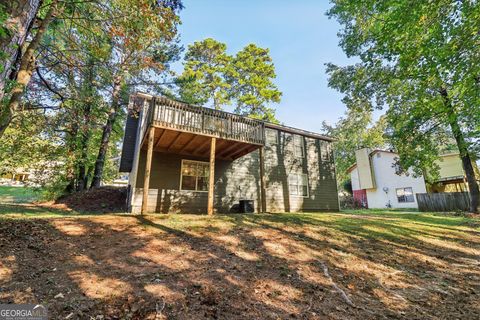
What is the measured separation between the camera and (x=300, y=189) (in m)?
14.3

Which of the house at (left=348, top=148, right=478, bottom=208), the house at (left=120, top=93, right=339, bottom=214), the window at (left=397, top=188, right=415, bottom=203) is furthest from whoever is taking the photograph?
the window at (left=397, top=188, right=415, bottom=203)

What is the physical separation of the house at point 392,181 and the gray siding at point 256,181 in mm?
11344

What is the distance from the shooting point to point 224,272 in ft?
12.8

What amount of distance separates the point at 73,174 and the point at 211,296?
1530 centimetres

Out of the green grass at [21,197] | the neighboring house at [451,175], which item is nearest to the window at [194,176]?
the green grass at [21,197]

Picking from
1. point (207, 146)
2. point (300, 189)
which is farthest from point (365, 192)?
point (207, 146)

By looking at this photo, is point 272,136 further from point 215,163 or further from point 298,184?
point 215,163

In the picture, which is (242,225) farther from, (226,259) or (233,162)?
(233,162)

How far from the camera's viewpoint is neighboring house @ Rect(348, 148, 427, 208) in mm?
23625

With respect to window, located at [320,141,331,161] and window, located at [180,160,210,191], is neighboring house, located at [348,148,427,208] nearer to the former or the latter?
window, located at [320,141,331,161]

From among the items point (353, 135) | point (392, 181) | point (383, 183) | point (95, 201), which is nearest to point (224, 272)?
point (95, 201)

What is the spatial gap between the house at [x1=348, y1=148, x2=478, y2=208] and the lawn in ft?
64.4

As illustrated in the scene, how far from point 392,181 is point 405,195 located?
1818mm

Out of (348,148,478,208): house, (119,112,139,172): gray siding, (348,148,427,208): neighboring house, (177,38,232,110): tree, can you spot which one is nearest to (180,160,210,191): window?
(119,112,139,172): gray siding
